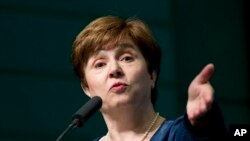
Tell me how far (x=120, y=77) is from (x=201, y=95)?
1.46 feet

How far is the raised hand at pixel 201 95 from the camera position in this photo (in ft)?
5.33

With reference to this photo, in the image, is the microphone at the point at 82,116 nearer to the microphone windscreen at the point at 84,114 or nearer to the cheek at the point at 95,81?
the microphone windscreen at the point at 84,114

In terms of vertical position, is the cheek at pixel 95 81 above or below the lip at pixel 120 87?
above

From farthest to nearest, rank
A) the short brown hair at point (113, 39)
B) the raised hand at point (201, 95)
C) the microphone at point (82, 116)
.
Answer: the short brown hair at point (113, 39) < the microphone at point (82, 116) < the raised hand at point (201, 95)

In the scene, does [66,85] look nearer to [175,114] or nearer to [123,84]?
[175,114]

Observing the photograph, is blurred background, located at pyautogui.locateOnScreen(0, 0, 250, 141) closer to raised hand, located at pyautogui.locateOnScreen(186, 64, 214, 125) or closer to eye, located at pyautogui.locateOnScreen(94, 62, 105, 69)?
eye, located at pyautogui.locateOnScreen(94, 62, 105, 69)

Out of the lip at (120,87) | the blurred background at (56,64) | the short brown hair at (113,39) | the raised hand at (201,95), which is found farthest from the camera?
the blurred background at (56,64)

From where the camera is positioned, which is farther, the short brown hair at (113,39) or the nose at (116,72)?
the short brown hair at (113,39)

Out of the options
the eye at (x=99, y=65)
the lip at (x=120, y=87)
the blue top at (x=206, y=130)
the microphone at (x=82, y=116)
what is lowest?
the blue top at (x=206, y=130)

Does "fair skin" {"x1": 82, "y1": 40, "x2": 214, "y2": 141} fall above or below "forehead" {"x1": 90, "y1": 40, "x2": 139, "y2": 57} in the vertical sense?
below

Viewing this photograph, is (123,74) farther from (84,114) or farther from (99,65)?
(84,114)

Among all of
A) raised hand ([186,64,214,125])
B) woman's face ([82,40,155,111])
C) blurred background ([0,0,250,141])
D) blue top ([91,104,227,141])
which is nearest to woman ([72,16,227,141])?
woman's face ([82,40,155,111])

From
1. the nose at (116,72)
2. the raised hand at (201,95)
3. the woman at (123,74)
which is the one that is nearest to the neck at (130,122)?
the woman at (123,74)

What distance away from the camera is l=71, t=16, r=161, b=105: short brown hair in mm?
2145
